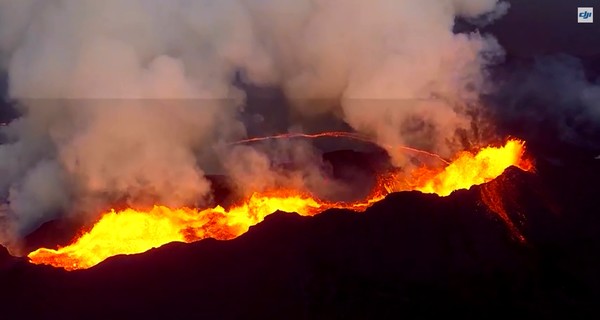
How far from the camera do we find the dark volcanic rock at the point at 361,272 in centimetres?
1448

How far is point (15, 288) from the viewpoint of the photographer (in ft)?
50.0

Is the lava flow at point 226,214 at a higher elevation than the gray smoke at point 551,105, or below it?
below

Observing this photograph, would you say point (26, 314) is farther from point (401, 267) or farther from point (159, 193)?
point (401, 267)

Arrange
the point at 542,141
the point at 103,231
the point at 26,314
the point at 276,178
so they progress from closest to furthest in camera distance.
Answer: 1. the point at 26,314
2. the point at 103,231
3. the point at 276,178
4. the point at 542,141

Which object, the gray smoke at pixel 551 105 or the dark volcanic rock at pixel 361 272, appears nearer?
the dark volcanic rock at pixel 361 272

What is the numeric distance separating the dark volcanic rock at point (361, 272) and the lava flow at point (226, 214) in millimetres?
1013

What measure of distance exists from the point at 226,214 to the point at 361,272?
449 cm

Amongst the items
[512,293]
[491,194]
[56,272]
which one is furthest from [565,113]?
[56,272]

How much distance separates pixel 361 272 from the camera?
50.1ft

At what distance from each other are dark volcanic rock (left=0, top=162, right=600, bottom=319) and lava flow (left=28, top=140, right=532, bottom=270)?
3.32ft

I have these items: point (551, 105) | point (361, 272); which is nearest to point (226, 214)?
point (361, 272)

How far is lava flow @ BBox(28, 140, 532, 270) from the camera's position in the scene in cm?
1667

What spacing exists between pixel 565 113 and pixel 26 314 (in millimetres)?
17610

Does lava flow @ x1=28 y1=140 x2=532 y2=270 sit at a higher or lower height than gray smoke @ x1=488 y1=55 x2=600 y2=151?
lower
